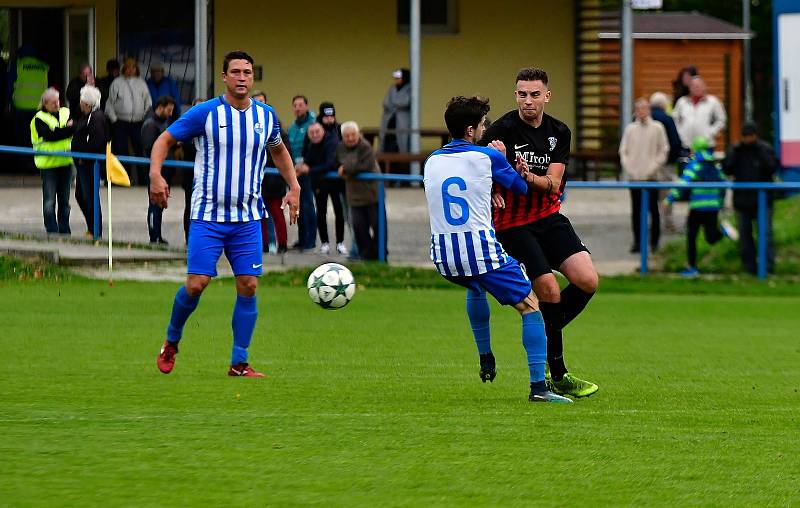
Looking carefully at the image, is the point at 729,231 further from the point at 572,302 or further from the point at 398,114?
the point at 572,302

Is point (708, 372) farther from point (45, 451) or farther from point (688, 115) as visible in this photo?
point (688, 115)

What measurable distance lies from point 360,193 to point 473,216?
10.7 meters

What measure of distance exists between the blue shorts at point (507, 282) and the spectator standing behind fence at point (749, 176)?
11.3m

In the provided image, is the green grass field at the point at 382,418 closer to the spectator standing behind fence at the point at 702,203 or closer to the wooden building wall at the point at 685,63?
the spectator standing behind fence at the point at 702,203

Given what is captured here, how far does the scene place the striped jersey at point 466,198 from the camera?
8727mm

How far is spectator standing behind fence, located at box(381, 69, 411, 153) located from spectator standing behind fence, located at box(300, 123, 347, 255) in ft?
20.3

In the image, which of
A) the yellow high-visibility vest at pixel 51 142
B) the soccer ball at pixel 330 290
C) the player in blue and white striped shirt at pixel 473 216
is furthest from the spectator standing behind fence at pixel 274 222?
the player in blue and white striped shirt at pixel 473 216

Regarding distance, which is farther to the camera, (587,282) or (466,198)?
(587,282)

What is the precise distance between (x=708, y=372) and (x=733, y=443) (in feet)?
11.5

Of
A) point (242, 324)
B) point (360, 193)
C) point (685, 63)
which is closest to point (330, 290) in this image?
point (242, 324)

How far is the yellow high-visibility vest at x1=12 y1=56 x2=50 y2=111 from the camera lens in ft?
89.0

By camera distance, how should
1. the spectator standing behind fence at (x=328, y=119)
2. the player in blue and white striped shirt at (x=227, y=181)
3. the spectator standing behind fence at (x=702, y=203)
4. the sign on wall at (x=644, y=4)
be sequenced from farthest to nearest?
A: the sign on wall at (x=644, y=4)
the spectator standing behind fence at (x=328, y=119)
the spectator standing behind fence at (x=702, y=203)
the player in blue and white striped shirt at (x=227, y=181)

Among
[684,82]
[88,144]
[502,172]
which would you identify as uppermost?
[684,82]

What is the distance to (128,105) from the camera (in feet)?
81.3
